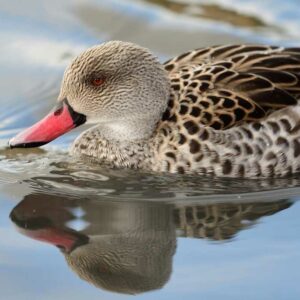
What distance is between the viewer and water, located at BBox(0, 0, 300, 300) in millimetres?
6781

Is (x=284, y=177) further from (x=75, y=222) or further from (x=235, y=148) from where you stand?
(x=75, y=222)

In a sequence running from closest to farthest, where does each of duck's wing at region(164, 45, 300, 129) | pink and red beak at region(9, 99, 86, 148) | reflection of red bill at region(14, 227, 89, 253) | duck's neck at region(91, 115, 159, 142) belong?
reflection of red bill at region(14, 227, 89, 253), duck's wing at region(164, 45, 300, 129), pink and red beak at region(9, 99, 86, 148), duck's neck at region(91, 115, 159, 142)

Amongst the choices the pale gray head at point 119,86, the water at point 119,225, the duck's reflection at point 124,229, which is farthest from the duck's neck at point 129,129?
the duck's reflection at point 124,229

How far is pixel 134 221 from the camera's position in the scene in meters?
7.72

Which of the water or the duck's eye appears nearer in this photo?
the water

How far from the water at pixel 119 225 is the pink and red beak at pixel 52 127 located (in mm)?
254

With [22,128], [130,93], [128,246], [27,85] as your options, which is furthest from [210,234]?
[27,85]

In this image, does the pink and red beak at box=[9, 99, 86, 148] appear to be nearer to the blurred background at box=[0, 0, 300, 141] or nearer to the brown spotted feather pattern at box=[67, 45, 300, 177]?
the brown spotted feather pattern at box=[67, 45, 300, 177]

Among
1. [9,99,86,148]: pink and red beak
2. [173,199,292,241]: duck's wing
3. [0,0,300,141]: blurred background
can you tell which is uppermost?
[0,0,300,141]: blurred background

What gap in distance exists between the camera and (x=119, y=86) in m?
8.66

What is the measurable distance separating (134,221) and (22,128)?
7.03 feet

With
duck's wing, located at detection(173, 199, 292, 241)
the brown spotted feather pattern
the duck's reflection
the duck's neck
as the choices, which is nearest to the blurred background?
the duck's neck

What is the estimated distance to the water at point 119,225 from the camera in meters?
6.78

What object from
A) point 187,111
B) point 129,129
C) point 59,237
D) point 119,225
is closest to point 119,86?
point 129,129
